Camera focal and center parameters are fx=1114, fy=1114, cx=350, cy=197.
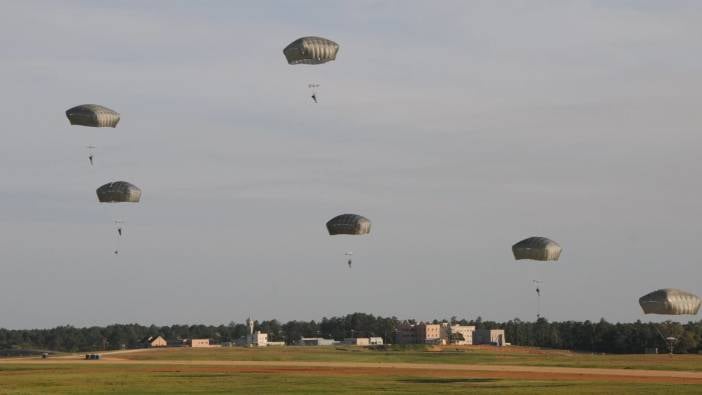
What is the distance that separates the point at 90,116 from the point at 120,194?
30.1 ft

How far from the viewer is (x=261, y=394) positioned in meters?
71.9

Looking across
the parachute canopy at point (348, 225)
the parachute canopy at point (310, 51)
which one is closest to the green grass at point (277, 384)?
the parachute canopy at point (348, 225)

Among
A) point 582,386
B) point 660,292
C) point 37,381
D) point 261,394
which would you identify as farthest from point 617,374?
point 37,381

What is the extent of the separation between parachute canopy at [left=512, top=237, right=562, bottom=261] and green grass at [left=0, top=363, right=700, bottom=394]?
566 inches

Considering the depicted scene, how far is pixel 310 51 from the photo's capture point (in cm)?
8612

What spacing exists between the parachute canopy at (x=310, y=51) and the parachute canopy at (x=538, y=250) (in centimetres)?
2636

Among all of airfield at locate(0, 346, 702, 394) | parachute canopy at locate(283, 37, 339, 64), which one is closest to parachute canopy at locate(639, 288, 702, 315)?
airfield at locate(0, 346, 702, 394)

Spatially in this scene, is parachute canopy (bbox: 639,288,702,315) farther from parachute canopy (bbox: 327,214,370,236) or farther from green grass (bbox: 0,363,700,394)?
parachute canopy (bbox: 327,214,370,236)

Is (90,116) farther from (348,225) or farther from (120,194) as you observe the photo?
(348,225)

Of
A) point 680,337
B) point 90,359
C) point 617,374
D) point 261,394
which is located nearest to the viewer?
point 261,394

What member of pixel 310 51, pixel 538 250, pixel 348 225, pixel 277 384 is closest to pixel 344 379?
pixel 277 384

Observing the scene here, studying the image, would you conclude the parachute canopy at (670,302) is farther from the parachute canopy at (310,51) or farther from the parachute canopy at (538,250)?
the parachute canopy at (310,51)

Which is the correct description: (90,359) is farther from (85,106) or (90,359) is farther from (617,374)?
(617,374)

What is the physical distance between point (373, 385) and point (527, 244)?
25.6 m
